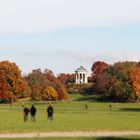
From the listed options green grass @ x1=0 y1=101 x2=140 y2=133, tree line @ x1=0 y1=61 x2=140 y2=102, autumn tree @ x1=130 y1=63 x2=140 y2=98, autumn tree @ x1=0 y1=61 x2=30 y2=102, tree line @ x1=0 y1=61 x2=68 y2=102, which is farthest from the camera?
autumn tree @ x1=130 y1=63 x2=140 y2=98

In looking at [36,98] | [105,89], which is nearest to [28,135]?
[36,98]

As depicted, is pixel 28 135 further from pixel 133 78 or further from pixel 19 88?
pixel 133 78

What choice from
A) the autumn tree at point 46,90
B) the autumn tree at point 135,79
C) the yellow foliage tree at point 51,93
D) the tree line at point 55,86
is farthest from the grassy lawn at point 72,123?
the autumn tree at point 46,90

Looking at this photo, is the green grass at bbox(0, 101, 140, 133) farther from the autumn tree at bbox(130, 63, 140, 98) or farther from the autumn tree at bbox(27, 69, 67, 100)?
the autumn tree at bbox(27, 69, 67, 100)

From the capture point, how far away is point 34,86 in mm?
163625

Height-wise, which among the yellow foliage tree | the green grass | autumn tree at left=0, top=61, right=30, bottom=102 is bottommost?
the green grass

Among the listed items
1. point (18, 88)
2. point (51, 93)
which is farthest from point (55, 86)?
point (18, 88)

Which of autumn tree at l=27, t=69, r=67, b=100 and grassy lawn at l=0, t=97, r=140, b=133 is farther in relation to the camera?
autumn tree at l=27, t=69, r=67, b=100

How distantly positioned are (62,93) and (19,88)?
16351mm

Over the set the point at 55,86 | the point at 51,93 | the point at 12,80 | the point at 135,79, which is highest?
the point at 135,79

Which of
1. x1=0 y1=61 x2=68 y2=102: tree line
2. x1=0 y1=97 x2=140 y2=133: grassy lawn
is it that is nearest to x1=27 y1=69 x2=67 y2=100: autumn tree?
x1=0 y1=61 x2=68 y2=102: tree line

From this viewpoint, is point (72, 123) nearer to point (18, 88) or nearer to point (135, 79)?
point (18, 88)

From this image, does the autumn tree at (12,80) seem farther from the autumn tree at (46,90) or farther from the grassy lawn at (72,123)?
the grassy lawn at (72,123)

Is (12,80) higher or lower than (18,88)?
higher
